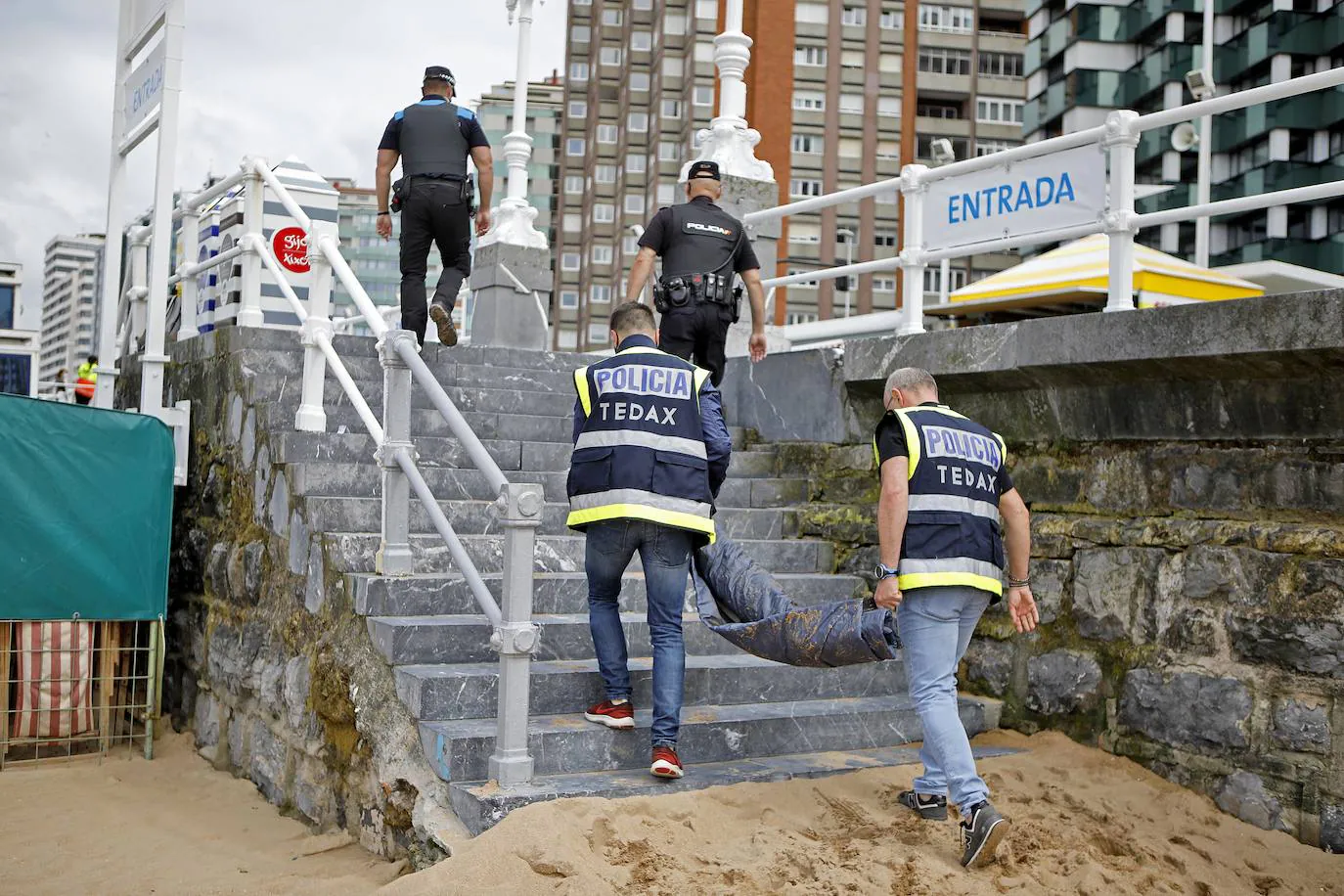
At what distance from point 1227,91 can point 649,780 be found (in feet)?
164

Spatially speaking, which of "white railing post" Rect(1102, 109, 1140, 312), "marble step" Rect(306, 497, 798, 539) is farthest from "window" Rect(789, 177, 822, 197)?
"white railing post" Rect(1102, 109, 1140, 312)

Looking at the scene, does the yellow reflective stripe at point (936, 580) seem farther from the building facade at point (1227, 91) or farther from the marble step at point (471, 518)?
the building facade at point (1227, 91)

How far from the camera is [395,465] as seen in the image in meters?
6.00

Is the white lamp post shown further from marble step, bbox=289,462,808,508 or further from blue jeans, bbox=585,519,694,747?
blue jeans, bbox=585,519,694,747

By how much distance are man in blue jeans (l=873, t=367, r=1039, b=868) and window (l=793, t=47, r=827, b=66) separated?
8224cm

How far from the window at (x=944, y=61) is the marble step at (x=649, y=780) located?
276 feet

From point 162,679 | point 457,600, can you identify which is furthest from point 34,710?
point 457,600

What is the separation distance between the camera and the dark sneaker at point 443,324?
7805 mm

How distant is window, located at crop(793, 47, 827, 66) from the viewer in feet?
273

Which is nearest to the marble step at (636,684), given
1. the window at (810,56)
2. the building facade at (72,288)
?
the building facade at (72,288)

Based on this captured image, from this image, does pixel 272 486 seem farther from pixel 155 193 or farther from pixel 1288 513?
pixel 1288 513

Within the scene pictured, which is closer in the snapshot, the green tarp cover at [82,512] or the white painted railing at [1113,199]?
the white painted railing at [1113,199]

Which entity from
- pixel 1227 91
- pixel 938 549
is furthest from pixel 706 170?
pixel 1227 91

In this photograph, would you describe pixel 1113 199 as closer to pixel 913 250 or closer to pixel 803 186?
pixel 913 250
